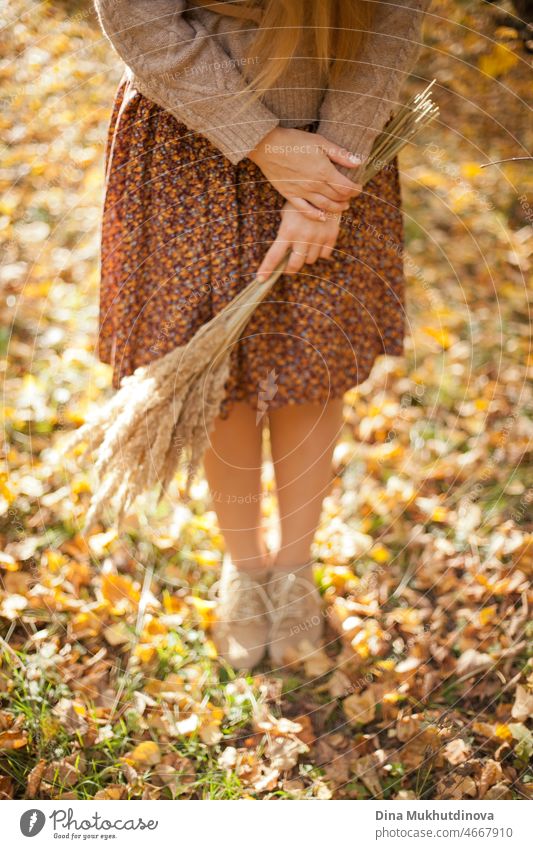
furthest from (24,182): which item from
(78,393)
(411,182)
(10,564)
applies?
(10,564)

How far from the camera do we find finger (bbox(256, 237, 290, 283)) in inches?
45.1

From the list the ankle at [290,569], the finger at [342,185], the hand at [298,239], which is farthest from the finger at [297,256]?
the ankle at [290,569]

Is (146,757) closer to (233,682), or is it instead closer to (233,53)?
(233,682)

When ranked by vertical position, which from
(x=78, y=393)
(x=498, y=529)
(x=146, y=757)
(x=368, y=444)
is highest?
(x=78, y=393)

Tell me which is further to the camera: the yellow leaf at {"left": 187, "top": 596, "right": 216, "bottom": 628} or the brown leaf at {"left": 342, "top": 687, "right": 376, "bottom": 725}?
the yellow leaf at {"left": 187, "top": 596, "right": 216, "bottom": 628}

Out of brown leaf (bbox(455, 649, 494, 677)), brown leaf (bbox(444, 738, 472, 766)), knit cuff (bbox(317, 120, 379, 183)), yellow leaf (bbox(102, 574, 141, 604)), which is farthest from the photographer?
yellow leaf (bbox(102, 574, 141, 604))

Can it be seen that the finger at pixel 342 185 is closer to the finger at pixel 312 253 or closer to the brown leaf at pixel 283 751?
the finger at pixel 312 253

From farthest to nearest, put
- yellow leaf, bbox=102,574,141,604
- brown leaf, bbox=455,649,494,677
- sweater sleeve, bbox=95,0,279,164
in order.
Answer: yellow leaf, bbox=102,574,141,604 < brown leaf, bbox=455,649,494,677 < sweater sleeve, bbox=95,0,279,164

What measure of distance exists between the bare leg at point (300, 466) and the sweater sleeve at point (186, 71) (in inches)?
18.6

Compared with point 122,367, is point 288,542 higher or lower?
lower

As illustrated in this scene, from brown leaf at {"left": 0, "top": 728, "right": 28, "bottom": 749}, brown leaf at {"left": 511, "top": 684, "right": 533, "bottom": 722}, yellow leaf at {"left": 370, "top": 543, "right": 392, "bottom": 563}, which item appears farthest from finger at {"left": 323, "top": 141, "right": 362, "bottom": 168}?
brown leaf at {"left": 0, "top": 728, "right": 28, "bottom": 749}

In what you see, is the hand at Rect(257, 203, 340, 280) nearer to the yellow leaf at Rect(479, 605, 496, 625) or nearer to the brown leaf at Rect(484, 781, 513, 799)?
the yellow leaf at Rect(479, 605, 496, 625)

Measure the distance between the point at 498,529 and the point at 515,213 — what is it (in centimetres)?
136

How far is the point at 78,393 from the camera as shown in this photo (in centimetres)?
191
